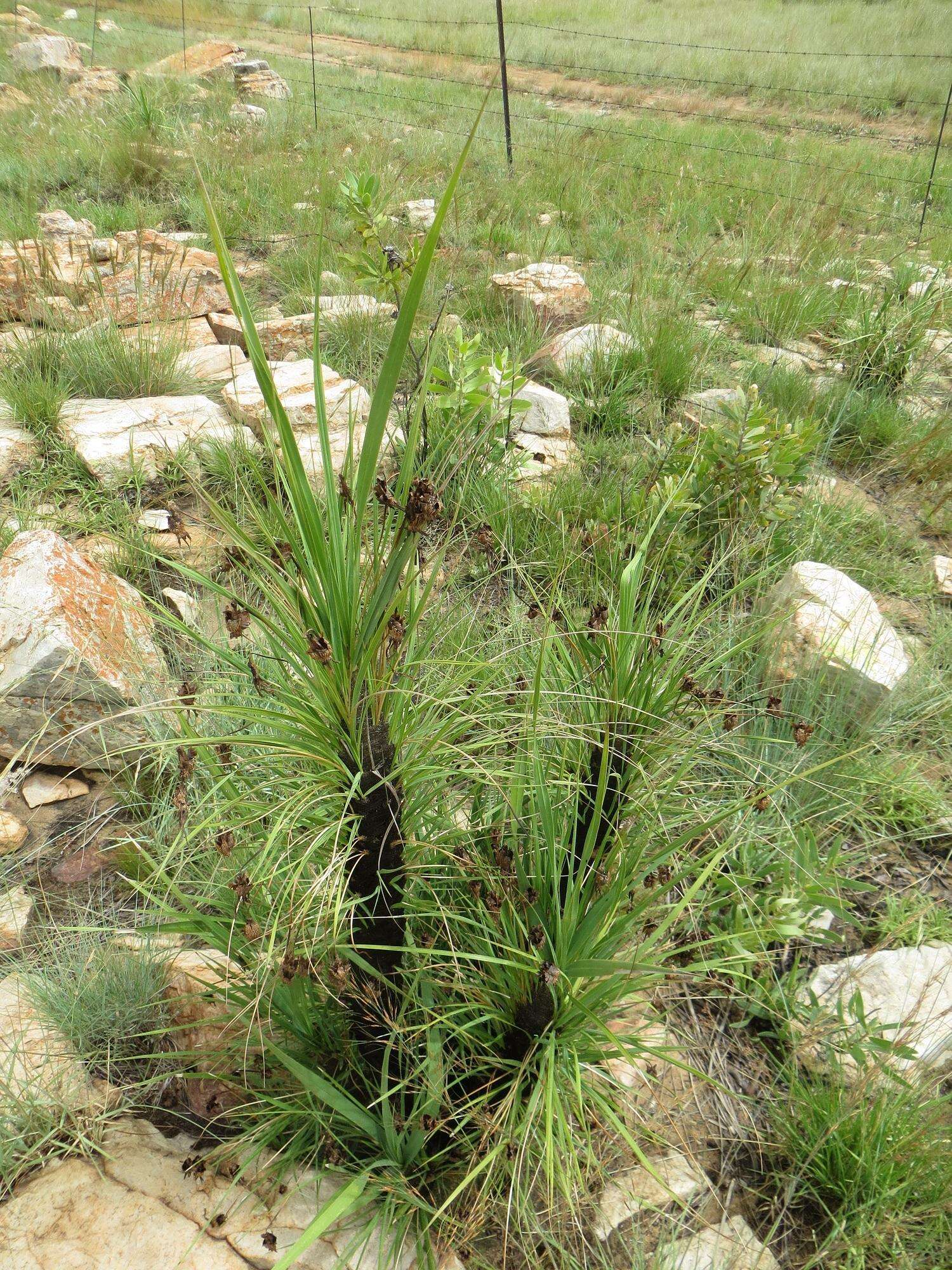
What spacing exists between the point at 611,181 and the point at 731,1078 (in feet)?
21.7

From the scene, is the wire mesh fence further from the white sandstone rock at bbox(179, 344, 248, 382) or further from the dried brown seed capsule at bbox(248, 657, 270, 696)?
the dried brown seed capsule at bbox(248, 657, 270, 696)

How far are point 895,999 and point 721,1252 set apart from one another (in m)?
0.63

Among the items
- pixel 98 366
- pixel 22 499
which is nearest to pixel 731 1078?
pixel 22 499

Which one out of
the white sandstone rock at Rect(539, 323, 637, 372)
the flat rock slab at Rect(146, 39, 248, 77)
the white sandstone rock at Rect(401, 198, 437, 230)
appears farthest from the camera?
the flat rock slab at Rect(146, 39, 248, 77)

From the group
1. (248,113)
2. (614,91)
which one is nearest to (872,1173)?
(248,113)

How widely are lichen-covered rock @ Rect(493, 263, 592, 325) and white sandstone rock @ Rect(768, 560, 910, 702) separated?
2.11 meters

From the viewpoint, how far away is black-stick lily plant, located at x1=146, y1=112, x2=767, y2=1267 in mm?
1014

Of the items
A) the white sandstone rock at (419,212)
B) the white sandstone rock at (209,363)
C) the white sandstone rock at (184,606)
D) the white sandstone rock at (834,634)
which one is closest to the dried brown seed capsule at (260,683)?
the white sandstone rock at (184,606)

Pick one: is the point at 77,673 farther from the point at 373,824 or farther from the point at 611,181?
the point at 611,181

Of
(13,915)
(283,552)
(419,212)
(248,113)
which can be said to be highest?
(248,113)

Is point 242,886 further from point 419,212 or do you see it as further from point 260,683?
point 419,212

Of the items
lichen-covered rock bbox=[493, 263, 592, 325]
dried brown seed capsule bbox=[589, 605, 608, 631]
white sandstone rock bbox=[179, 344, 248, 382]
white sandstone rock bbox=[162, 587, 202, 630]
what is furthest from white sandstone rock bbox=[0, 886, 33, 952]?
lichen-covered rock bbox=[493, 263, 592, 325]

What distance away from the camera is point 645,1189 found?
1476 millimetres

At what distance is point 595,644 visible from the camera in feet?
5.38
